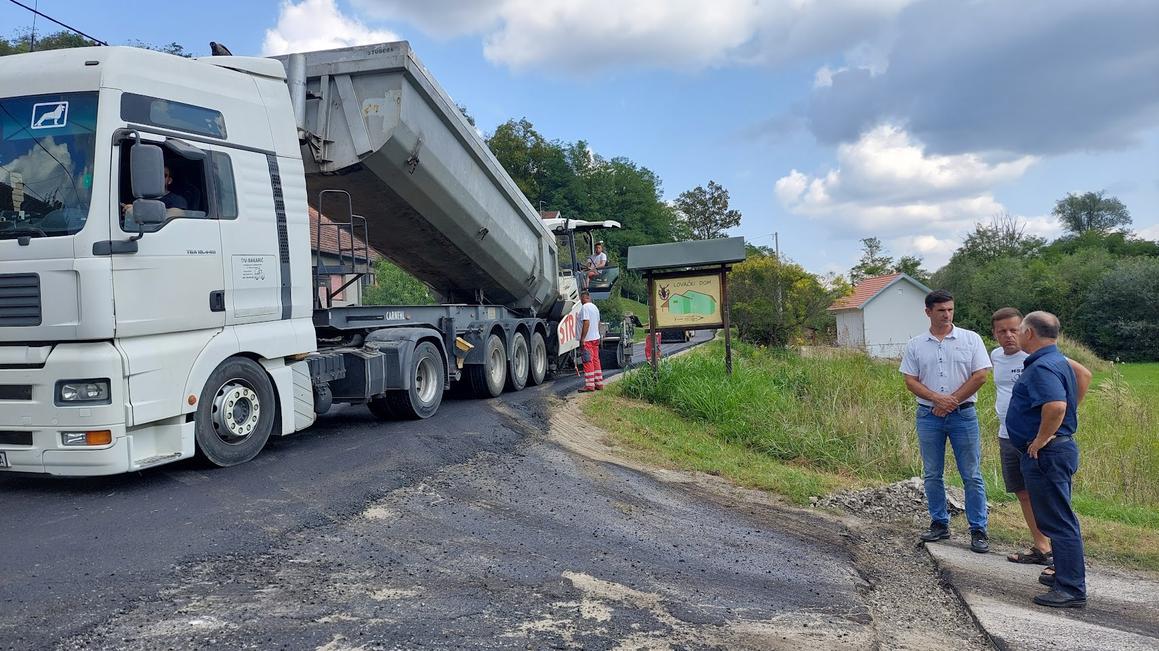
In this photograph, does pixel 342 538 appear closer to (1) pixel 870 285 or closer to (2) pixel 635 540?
(2) pixel 635 540

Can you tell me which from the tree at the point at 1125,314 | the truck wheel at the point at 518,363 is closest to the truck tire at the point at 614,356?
the truck wheel at the point at 518,363

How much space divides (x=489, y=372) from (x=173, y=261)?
5672 mm

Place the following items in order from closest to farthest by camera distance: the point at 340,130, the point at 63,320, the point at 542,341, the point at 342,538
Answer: the point at 342,538, the point at 63,320, the point at 340,130, the point at 542,341

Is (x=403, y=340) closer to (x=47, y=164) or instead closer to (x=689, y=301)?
(x=47, y=164)

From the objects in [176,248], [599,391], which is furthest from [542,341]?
[176,248]

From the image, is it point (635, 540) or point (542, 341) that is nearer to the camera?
point (635, 540)

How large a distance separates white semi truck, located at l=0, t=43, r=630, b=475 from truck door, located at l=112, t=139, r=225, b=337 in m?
0.01

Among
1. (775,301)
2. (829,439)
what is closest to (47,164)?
(829,439)

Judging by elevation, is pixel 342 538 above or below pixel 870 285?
below

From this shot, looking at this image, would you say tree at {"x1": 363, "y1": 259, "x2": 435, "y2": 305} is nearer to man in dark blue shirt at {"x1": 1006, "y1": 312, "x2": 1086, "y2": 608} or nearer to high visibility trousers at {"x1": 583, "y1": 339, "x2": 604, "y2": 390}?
high visibility trousers at {"x1": 583, "y1": 339, "x2": 604, "y2": 390}

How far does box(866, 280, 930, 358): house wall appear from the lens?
A: 44500 millimetres

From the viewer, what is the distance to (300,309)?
736cm

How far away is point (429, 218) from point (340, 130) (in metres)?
1.68

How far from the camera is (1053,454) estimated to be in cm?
477
